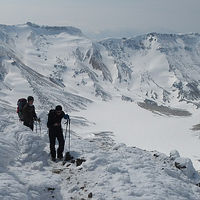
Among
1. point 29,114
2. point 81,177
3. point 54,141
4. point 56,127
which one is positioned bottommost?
point 81,177

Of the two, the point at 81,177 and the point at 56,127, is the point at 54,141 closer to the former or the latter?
the point at 56,127

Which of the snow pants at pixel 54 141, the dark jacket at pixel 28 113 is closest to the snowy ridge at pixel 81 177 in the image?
the snow pants at pixel 54 141

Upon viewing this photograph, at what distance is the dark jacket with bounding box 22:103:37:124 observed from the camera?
72.5ft

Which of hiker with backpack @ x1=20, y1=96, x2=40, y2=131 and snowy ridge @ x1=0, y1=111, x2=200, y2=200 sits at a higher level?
hiker with backpack @ x1=20, y1=96, x2=40, y2=131

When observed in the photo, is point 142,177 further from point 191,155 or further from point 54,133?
point 191,155

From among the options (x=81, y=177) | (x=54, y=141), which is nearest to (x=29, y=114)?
(x=54, y=141)

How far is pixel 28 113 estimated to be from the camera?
22.4 meters

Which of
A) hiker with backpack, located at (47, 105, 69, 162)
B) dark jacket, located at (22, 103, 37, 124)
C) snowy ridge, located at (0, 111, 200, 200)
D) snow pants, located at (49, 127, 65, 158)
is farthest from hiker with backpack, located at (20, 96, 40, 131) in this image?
snow pants, located at (49, 127, 65, 158)

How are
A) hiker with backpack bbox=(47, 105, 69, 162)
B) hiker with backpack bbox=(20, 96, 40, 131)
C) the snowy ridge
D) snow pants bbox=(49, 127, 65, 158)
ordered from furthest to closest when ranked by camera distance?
hiker with backpack bbox=(20, 96, 40, 131), hiker with backpack bbox=(47, 105, 69, 162), snow pants bbox=(49, 127, 65, 158), the snowy ridge

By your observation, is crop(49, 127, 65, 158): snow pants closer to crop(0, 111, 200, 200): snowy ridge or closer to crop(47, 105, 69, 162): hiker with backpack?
crop(47, 105, 69, 162): hiker with backpack

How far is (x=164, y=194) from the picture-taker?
14.1 metres

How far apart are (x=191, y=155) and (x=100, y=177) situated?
157 meters

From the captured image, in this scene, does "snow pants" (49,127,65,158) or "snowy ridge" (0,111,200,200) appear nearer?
"snowy ridge" (0,111,200,200)

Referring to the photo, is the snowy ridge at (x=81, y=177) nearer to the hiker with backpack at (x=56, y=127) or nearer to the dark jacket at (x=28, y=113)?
the hiker with backpack at (x=56, y=127)
